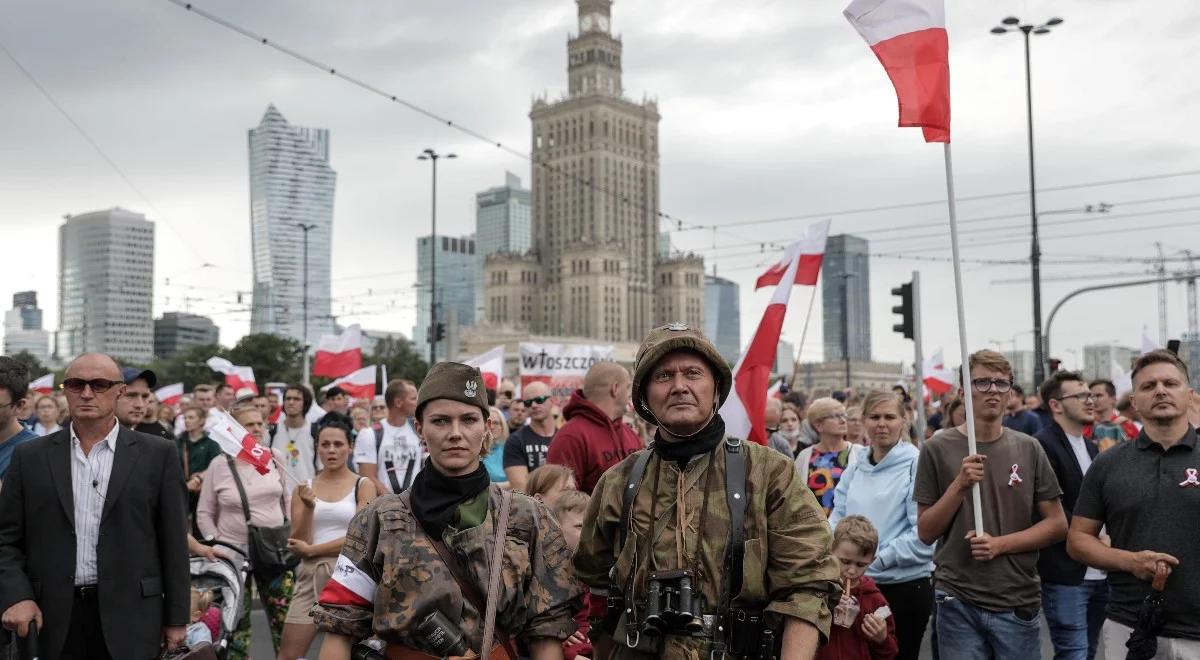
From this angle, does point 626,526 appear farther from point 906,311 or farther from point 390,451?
point 906,311

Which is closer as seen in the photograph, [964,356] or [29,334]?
[964,356]

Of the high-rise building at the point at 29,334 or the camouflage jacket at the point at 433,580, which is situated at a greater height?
the high-rise building at the point at 29,334

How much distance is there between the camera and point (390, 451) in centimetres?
950

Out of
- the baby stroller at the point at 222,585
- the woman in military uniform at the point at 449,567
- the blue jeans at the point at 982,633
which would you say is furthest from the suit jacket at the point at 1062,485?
the baby stroller at the point at 222,585

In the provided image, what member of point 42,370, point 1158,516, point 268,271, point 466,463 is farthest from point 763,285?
point 268,271

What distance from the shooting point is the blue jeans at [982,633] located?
5355 millimetres

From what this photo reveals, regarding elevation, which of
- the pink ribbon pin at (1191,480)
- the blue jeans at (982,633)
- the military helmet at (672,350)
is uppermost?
the military helmet at (672,350)

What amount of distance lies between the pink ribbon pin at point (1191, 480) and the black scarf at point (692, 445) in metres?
2.45

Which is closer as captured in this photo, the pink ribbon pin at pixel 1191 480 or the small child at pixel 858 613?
the pink ribbon pin at pixel 1191 480

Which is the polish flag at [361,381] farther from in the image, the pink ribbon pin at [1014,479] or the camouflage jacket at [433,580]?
the camouflage jacket at [433,580]

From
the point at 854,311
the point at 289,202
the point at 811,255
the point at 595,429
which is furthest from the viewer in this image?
the point at 289,202

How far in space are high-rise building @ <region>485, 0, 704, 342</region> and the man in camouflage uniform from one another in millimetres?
122253

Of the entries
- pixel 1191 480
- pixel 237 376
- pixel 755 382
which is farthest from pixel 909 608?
pixel 237 376

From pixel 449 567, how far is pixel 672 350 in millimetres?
943
